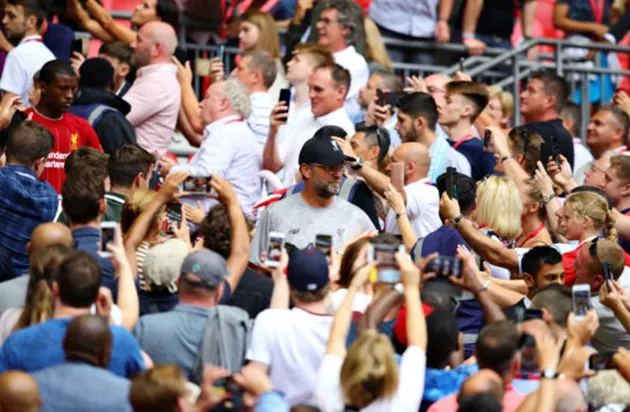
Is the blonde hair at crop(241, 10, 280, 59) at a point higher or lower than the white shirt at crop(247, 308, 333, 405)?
higher

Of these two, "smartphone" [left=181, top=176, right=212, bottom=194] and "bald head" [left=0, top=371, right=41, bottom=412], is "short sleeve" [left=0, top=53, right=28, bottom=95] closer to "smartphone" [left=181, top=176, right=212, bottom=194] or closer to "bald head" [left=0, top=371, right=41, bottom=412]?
"smartphone" [left=181, top=176, right=212, bottom=194]

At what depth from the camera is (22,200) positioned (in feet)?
35.9

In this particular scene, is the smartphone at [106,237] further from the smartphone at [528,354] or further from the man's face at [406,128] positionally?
the man's face at [406,128]

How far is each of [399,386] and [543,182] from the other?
173 inches

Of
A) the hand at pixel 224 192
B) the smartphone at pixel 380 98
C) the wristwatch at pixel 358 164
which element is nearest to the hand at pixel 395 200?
the wristwatch at pixel 358 164

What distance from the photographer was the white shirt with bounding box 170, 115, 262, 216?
13203 mm

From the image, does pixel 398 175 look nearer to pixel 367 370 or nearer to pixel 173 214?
pixel 173 214

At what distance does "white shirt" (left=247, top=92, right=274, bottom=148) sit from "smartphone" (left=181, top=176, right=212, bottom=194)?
11.2 feet

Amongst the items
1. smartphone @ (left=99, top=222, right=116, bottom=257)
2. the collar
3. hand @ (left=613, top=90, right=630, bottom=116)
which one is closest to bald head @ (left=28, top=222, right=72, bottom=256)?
smartphone @ (left=99, top=222, right=116, bottom=257)

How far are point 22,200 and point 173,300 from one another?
5.85 ft

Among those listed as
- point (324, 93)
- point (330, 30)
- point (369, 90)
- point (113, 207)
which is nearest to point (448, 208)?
point (113, 207)

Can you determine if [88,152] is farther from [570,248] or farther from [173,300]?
[570,248]

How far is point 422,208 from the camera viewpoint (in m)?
12.2

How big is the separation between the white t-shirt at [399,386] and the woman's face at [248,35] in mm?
7494
